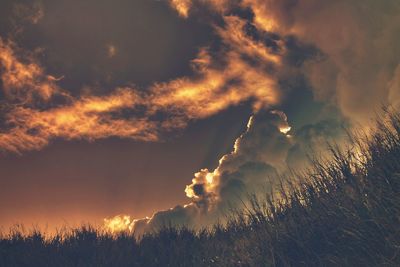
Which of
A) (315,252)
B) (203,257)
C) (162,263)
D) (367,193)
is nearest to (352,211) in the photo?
(367,193)

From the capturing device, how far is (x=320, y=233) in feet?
17.9

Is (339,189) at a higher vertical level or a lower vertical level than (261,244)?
higher

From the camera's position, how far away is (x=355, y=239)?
4.82 m

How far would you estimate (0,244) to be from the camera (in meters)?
9.37

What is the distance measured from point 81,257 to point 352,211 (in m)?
5.37

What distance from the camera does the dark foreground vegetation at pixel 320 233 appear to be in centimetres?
460

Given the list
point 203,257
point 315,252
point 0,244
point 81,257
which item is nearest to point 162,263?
point 203,257

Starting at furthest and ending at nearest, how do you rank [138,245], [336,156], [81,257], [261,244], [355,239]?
1. [138,245]
2. [81,257]
3. [336,156]
4. [261,244]
5. [355,239]

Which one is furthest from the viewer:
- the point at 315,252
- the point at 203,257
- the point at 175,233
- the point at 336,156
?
the point at 175,233

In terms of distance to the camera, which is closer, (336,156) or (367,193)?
(367,193)

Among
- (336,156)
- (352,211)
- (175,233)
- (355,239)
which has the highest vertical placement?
(175,233)

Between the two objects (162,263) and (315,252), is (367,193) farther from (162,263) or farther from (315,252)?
(162,263)

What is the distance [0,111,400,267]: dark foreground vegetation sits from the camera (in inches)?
181

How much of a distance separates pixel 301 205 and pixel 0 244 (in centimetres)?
669
